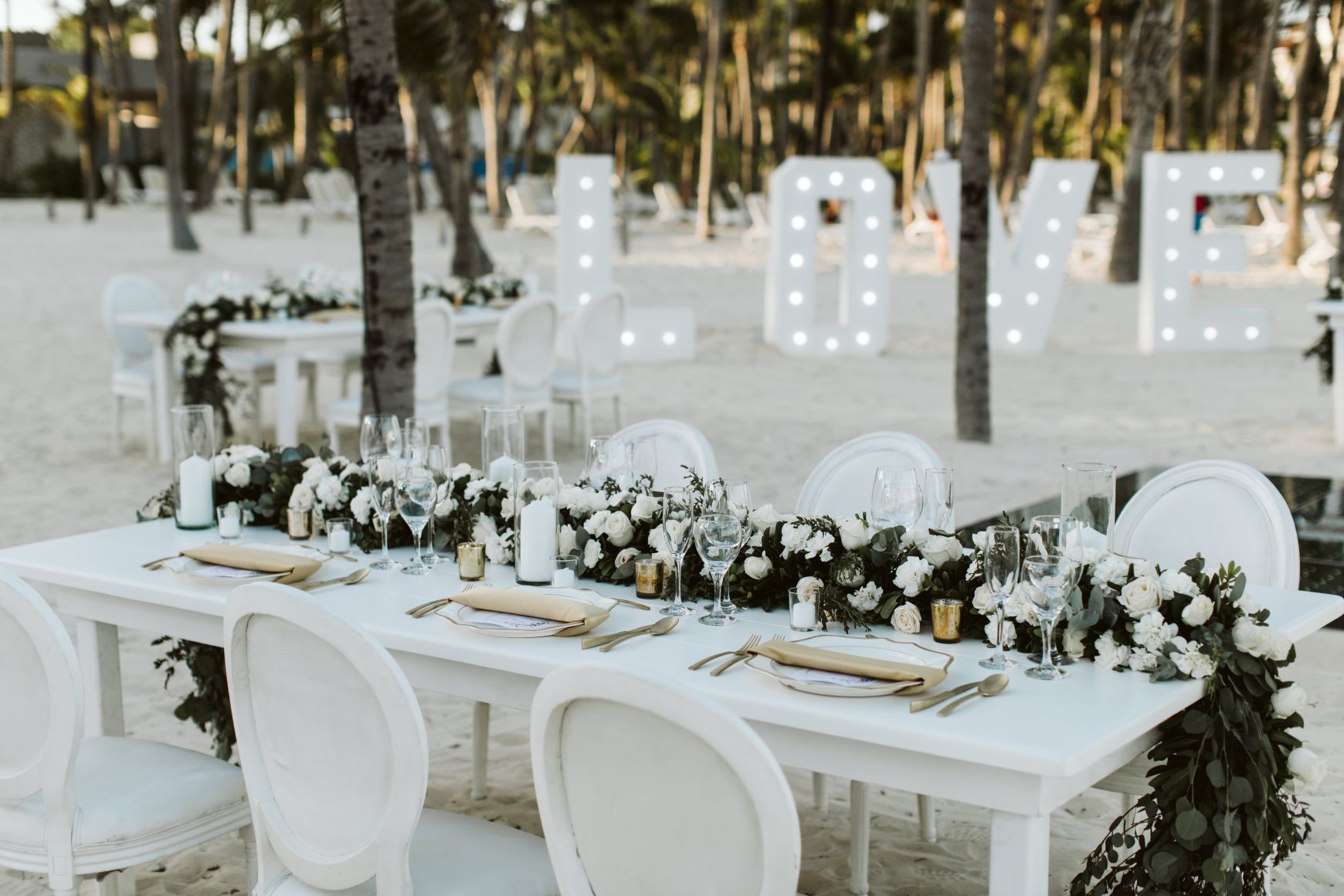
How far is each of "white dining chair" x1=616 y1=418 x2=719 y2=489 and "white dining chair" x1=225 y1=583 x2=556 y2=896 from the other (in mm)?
1474

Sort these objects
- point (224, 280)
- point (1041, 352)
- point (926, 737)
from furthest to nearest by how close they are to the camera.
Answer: point (1041, 352) < point (224, 280) < point (926, 737)

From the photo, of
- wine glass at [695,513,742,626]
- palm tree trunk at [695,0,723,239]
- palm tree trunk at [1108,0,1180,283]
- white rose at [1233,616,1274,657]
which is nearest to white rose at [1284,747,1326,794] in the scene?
white rose at [1233,616,1274,657]

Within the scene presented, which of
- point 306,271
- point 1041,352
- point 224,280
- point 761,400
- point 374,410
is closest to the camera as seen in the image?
point 374,410

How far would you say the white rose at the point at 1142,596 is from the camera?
2332mm

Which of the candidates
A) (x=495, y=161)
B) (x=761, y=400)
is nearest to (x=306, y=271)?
(x=761, y=400)

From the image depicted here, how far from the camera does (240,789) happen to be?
274 centimetres

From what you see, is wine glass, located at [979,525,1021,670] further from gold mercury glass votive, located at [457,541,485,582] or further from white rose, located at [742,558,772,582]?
gold mercury glass votive, located at [457,541,485,582]

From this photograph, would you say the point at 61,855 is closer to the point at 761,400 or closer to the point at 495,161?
the point at 761,400

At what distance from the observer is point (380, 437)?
330cm

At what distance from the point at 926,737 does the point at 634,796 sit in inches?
17.3

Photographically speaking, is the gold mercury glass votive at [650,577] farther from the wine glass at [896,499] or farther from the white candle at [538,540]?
the wine glass at [896,499]

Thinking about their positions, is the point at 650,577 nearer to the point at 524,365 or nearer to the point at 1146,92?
the point at 524,365

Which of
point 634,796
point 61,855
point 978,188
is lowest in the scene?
point 61,855

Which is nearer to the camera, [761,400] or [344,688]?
[344,688]
